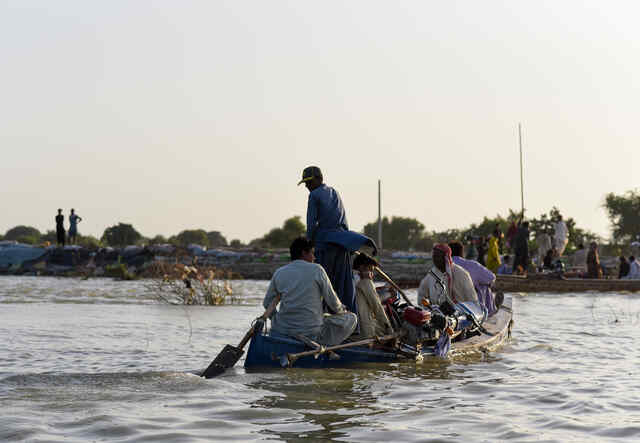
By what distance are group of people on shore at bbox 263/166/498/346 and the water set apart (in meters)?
0.49

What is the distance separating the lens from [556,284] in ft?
84.4

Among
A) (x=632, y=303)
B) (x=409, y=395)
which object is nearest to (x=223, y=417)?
(x=409, y=395)

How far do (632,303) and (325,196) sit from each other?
50.8 feet

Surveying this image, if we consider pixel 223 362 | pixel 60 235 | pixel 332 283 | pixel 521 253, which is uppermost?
pixel 60 235

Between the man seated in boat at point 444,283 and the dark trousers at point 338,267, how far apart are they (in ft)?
3.18

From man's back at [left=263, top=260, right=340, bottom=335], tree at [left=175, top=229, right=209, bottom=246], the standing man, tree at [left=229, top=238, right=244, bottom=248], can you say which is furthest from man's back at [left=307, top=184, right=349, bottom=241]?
tree at [left=175, top=229, right=209, bottom=246]

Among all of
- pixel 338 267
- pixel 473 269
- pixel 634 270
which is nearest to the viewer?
pixel 338 267

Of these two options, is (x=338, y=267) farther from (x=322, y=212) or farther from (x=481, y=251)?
(x=481, y=251)

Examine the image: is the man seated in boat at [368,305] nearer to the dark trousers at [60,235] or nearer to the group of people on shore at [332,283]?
the group of people on shore at [332,283]

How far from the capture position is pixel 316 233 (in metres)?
9.77

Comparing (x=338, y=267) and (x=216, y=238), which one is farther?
(x=216, y=238)

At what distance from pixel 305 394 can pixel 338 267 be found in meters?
2.36

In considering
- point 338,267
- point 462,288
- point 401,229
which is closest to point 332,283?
point 338,267

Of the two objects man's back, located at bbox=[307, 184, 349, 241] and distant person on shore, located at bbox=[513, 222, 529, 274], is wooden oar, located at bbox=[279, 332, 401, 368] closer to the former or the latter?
man's back, located at bbox=[307, 184, 349, 241]
